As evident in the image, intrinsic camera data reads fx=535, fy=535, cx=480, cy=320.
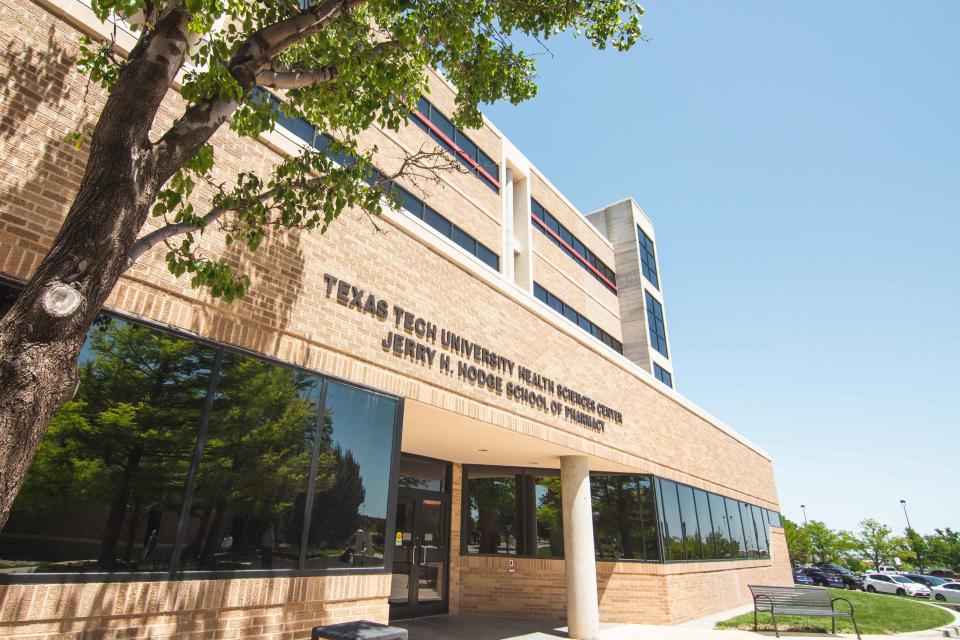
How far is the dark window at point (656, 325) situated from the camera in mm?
30184

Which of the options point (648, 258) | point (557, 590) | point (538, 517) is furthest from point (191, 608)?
point (648, 258)

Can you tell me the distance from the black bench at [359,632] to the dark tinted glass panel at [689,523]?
484 inches

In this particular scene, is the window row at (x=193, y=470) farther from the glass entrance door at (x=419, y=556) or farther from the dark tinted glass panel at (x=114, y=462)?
the glass entrance door at (x=419, y=556)

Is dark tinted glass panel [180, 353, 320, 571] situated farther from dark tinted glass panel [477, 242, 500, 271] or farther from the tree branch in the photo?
dark tinted glass panel [477, 242, 500, 271]

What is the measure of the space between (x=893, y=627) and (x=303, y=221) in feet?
53.5

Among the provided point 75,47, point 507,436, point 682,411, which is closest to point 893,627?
point 682,411

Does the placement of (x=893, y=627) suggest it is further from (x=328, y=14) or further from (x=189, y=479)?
(x=328, y=14)

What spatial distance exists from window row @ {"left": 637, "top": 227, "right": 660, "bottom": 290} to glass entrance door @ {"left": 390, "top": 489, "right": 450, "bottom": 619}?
22.4 m

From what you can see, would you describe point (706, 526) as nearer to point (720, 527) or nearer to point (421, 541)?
point (720, 527)

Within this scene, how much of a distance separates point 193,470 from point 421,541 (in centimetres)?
779

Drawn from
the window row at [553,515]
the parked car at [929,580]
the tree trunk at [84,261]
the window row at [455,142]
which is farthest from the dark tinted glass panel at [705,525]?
the parked car at [929,580]

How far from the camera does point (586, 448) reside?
11.6m

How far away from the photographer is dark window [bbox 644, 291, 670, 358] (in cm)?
3018

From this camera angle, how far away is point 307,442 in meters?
6.27
